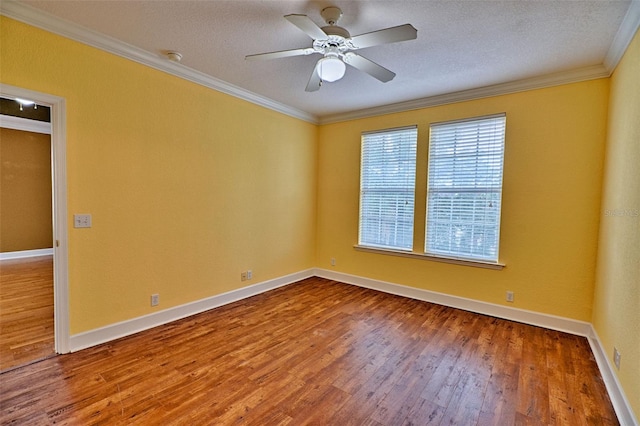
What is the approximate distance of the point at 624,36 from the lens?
2.22 meters

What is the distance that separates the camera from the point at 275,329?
3049 mm

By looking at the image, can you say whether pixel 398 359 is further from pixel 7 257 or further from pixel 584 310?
pixel 7 257

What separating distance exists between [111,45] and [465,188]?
4.00 meters

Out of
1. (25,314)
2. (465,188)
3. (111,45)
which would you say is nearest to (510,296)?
(465,188)

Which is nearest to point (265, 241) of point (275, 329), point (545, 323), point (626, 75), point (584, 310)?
point (275, 329)

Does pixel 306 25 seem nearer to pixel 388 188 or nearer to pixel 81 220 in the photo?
pixel 81 220

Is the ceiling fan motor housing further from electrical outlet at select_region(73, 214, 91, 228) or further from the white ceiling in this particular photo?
electrical outlet at select_region(73, 214, 91, 228)

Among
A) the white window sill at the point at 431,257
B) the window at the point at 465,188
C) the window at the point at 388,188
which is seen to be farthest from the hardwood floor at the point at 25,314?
the window at the point at 465,188

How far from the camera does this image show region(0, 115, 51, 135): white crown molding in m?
5.57

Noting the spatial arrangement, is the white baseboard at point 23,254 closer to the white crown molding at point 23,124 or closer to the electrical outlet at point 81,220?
the white crown molding at point 23,124

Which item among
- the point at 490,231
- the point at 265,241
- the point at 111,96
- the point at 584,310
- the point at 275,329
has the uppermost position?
the point at 111,96

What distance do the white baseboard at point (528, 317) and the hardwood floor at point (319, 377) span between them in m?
0.07

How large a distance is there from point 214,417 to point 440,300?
3088mm

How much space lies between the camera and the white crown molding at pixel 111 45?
213 cm
